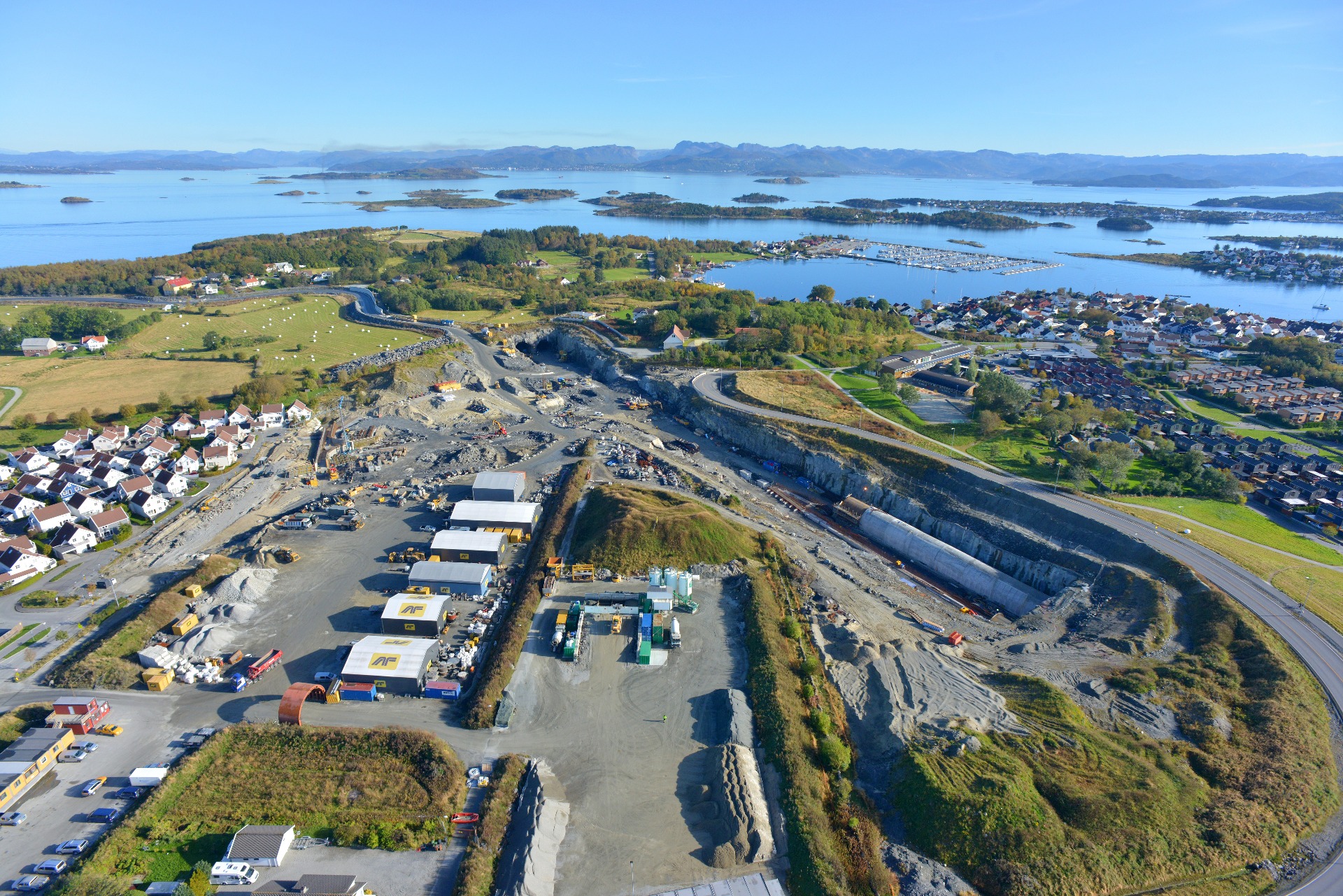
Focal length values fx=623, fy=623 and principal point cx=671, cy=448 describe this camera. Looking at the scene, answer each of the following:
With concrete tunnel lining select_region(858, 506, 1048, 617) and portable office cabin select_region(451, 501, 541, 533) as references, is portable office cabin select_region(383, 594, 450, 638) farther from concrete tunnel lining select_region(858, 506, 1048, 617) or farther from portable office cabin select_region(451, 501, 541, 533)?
concrete tunnel lining select_region(858, 506, 1048, 617)

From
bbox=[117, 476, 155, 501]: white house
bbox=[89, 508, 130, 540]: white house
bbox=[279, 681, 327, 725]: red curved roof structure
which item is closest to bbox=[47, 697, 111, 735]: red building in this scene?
bbox=[279, 681, 327, 725]: red curved roof structure

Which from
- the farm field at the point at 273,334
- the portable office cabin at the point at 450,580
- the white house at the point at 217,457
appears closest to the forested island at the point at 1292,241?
the farm field at the point at 273,334

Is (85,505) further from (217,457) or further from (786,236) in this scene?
(786,236)

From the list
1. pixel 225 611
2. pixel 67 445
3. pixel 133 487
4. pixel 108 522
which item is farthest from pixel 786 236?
pixel 225 611

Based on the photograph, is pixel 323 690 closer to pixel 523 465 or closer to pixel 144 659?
pixel 144 659

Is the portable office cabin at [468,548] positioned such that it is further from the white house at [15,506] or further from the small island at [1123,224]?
the small island at [1123,224]

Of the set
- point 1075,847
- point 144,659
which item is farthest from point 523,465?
point 1075,847
